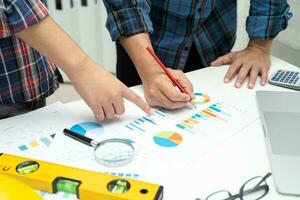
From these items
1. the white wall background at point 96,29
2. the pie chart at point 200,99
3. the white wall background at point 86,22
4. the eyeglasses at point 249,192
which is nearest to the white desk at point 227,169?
the eyeglasses at point 249,192

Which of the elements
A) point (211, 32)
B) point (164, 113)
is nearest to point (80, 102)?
point (164, 113)

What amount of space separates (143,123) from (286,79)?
45cm

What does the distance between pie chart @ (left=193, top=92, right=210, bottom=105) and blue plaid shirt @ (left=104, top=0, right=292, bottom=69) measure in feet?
0.79

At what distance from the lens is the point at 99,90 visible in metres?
0.79

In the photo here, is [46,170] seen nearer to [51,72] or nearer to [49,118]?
[49,118]

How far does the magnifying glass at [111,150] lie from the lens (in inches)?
26.6

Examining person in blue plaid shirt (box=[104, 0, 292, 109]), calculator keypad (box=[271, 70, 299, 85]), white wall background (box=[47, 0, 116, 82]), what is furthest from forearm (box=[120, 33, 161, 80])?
white wall background (box=[47, 0, 116, 82])

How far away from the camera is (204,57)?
Answer: 4.15 feet

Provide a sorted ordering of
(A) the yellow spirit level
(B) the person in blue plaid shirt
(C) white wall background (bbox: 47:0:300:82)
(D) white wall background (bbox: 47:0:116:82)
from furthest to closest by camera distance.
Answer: (D) white wall background (bbox: 47:0:116:82), (C) white wall background (bbox: 47:0:300:82), (B) the person in blue plaid shirt, (A) the yellow spirit level

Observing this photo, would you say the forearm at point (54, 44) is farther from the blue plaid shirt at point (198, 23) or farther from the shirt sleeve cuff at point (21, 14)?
the blue plaid shirt at point (198, 23)

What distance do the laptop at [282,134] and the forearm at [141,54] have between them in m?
0.28

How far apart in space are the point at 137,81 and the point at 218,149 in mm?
593

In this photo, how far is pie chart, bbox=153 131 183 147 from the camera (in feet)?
2.44

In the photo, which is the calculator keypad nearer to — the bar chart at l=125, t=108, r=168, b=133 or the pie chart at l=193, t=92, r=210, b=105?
the pie chart at l=193, t=92, r=210, b=105
